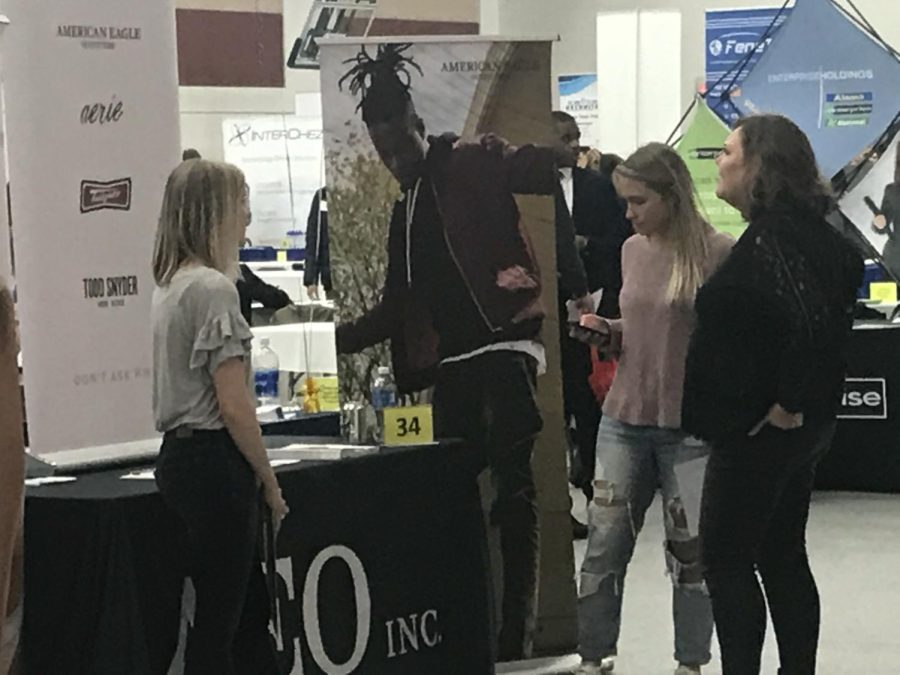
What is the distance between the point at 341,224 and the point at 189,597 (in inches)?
42.9

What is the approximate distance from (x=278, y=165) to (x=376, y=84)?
679 cm

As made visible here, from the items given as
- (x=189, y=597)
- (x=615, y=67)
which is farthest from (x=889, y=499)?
(x=615, y=67)

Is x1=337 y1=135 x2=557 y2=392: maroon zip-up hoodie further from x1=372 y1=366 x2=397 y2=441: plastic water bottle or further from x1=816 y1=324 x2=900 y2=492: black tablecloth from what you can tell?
x1=816 y1=324 x2=900 y2=492: black tablecloth

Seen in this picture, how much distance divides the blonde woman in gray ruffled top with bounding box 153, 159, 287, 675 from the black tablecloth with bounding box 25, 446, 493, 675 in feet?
0.33

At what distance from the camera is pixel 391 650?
3451mm

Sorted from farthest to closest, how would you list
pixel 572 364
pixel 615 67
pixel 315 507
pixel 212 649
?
pixel 615 67, pixel 572 364, pixel 315 507, pixel 212 649

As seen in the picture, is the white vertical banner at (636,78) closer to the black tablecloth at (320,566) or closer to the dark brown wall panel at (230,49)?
the dark brown wall panel at (230,49)

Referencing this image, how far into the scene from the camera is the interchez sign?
619 cm

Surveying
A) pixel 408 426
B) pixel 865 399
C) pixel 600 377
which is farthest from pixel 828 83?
pixel 408 426

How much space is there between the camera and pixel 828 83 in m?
7.46

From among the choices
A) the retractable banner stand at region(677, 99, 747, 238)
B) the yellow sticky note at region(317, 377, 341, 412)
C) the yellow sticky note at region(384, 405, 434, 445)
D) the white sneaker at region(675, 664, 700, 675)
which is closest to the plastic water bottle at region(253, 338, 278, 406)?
the yellow sticky note at region(317, 377, 341, 412)

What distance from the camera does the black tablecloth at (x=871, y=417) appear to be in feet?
20.3

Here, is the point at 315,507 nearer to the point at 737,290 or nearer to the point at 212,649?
the point at 212,649

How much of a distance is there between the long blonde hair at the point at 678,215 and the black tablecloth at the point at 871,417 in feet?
9.28
